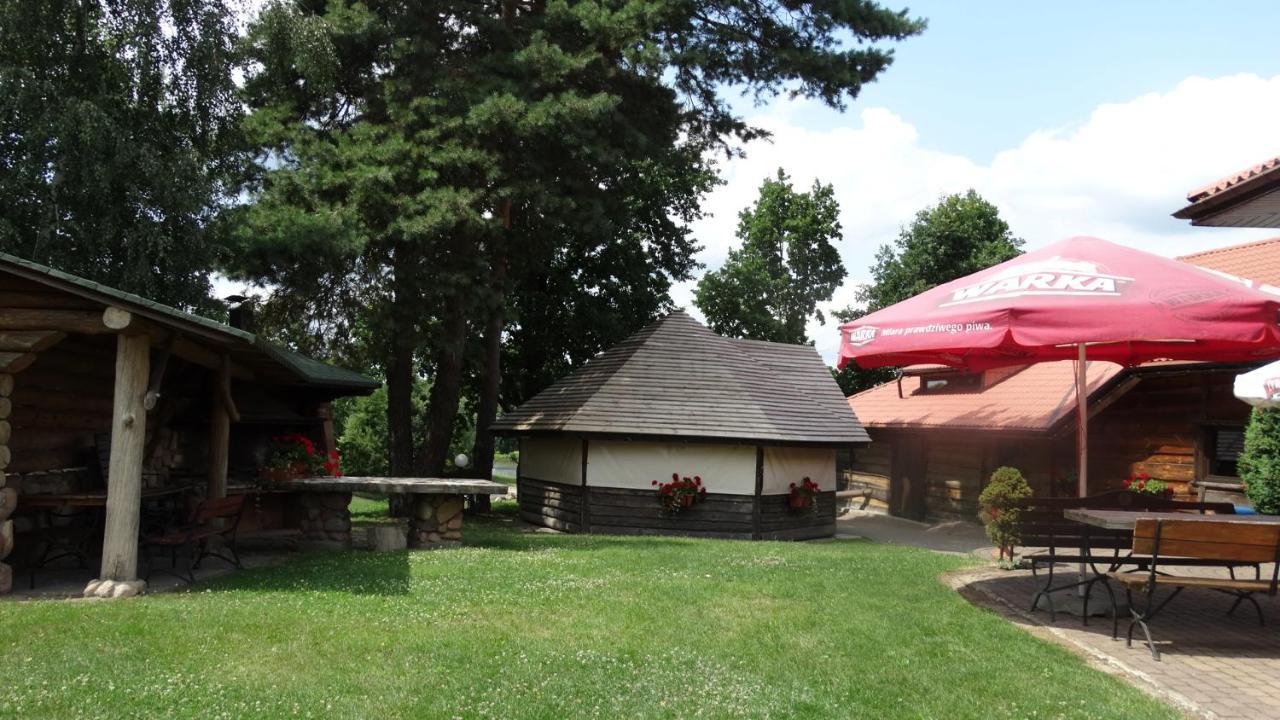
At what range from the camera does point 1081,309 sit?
773 cm

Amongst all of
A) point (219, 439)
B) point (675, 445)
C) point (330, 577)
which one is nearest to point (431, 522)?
point (219, 439)

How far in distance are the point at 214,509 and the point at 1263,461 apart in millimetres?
13415

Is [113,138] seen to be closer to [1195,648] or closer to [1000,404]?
[1195,648]

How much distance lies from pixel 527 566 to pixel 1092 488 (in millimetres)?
11962

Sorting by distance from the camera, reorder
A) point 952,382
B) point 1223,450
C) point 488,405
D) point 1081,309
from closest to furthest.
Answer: point 1081,309 → point 1223,450 → point 488,405 → point 952,382

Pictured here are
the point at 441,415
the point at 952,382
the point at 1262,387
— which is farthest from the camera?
the point at 952,382

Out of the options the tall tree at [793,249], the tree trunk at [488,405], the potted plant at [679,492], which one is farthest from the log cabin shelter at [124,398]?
the tall tree at [793,249]

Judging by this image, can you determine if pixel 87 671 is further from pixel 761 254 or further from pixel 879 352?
pixel 761 254

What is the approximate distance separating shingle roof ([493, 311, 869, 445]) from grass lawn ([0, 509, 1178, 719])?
7764 mm

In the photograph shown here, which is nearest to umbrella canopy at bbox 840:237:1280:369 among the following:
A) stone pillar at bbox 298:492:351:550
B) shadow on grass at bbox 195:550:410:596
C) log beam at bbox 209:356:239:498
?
shadow on grass at bbox 195:550:410:596

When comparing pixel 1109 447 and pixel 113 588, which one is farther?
pixel 1109 447

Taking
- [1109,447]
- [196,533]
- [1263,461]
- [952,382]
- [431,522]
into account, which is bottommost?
[431,522]

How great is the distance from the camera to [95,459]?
1105 centimetres

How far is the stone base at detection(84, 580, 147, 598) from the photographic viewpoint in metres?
8.44
